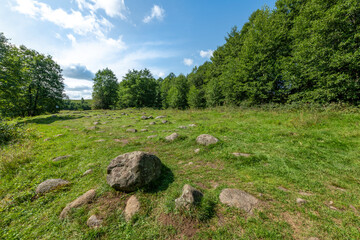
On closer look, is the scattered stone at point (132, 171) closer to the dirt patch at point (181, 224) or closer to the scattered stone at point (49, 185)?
the dirt patch at point (181, 224)

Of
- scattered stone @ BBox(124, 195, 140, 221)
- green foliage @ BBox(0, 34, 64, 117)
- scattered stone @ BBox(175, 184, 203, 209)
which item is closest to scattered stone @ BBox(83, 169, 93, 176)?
scattered stone @ BBox(124, 195, 140, 221)

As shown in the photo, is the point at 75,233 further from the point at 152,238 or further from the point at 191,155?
the point at 191,155

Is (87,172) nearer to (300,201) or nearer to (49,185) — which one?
(49,185)

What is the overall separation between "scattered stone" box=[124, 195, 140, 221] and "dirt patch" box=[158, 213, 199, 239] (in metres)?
0.59

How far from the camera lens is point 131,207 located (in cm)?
261

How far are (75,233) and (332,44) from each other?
19507mm

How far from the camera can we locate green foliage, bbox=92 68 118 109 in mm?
37781

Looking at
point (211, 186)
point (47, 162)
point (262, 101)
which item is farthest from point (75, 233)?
point (262, 101)

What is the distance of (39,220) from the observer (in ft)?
8.36

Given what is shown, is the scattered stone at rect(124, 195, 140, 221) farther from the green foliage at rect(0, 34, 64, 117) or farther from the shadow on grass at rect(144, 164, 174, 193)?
the green foliage at rect(0, 34, 64, 117)

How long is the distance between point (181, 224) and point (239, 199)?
4.55 feet

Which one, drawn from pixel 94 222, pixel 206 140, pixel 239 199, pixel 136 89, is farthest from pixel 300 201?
pixel 136 89

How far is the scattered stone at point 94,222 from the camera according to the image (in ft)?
7.59

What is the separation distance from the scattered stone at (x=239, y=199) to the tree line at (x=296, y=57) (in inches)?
545
